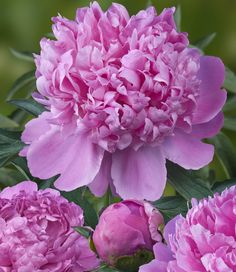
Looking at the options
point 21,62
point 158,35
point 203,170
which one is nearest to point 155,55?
point 158,35

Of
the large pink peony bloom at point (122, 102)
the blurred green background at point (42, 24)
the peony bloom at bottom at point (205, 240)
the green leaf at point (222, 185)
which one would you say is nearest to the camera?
the peony bloom at bottom at point (205, 240)

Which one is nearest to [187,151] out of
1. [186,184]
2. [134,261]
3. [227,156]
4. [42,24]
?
[186,184]

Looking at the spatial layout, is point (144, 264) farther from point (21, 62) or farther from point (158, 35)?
point (21, 62)

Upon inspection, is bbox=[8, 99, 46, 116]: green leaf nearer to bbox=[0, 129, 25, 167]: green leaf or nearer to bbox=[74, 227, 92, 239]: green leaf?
bbox=[0, 129, 25, 167]: green leaf

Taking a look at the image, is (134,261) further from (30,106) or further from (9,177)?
(9,177)

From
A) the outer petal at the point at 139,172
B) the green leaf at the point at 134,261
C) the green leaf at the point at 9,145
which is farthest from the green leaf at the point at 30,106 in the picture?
the green leaf at the point at 134,261

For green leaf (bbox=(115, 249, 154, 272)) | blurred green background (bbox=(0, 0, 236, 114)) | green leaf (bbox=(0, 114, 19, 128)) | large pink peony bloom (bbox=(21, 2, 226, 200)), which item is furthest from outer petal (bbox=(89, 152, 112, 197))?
blurred green background (bbox=(0, 0, 236, 114))

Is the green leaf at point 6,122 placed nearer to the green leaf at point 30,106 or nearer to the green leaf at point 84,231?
the green leaf at point 30,106
